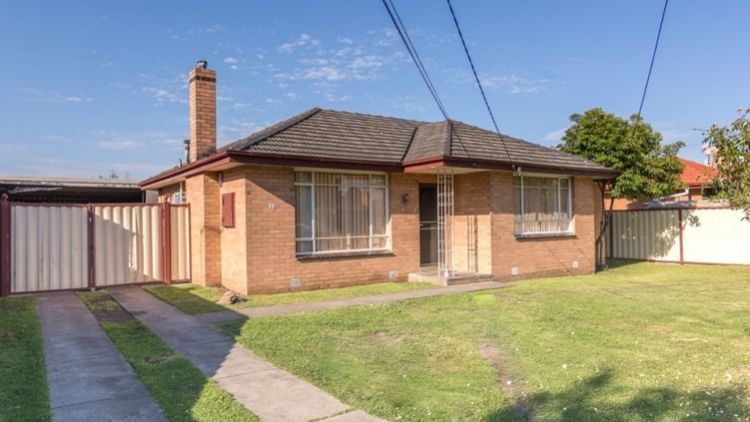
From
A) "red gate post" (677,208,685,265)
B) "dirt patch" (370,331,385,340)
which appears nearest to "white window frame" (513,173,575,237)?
"red gate post" (677,208,685,265)

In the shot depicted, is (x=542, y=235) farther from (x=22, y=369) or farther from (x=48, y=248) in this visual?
(x=22, y=369)

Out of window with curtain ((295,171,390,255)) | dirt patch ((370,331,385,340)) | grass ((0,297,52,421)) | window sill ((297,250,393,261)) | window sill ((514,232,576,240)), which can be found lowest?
dirt patch ((370,331,385,340))

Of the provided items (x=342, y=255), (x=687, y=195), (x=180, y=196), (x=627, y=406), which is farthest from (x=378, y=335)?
(x=687, y=195)

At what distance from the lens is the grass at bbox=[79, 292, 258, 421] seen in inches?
182

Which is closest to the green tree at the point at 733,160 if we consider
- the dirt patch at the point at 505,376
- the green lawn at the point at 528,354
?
the green lawn at the point at 528,354

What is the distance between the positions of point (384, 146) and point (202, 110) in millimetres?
4708

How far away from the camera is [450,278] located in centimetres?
1229

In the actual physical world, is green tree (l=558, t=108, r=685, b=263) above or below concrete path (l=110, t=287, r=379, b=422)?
above

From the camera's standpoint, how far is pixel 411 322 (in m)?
8.44

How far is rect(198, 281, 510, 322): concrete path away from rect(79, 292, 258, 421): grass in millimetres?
1365

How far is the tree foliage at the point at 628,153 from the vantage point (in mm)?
18422

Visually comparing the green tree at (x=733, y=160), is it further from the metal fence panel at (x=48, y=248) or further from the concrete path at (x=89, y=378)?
the metal fence panel at (x=48, y=248)

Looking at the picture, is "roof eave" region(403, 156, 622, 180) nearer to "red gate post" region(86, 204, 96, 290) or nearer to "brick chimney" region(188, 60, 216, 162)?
"brick chimney" region(188, 60, 216, 162)

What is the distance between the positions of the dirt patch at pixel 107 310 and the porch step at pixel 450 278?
251 inches
